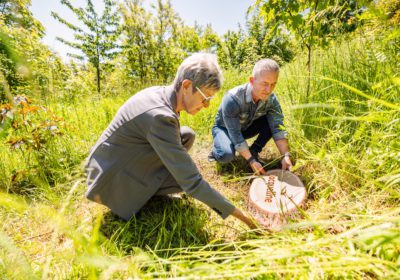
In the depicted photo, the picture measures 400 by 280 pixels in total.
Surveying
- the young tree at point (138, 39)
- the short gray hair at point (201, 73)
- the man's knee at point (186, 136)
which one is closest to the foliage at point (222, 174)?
the man's knee at point (186, 136)

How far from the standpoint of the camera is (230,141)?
2416mm

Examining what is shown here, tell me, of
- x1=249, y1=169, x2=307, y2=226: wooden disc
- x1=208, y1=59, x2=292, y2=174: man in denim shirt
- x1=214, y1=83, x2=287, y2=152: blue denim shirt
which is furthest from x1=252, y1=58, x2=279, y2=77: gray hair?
x1=249, y1=169, x2=307, y2=226: wooden disc

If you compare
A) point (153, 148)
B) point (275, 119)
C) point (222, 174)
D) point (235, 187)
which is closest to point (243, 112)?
point (275, 119)

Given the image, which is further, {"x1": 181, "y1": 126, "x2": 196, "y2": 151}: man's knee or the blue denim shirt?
the blue denim shirt

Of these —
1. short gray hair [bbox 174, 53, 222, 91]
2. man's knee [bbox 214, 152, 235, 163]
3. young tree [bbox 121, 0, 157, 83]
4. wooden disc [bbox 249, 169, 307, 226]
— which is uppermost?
young tree [bbox 121, 0, 157, 83]

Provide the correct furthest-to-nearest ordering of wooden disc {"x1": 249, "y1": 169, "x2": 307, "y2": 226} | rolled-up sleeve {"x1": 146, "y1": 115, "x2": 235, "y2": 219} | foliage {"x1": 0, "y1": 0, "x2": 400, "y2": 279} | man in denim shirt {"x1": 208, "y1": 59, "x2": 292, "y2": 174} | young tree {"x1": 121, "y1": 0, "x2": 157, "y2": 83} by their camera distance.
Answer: young tree {"x1": 121, "y1": 0, "x2": 157, "y2": 83} < man in denim shirt {"x1": 208, "y1": 59, "x2": 292, "y2": 174} < wooden disc {"x1": 249, "y1": 169, "x2": 307, "y2": 226} < rolled-up sleeve {"x1": 146, "y1": 115, "x2": 235, "y2": 219} < foliage {"x1": 0, "y1": 0, "x2": 400, "y2": 279}

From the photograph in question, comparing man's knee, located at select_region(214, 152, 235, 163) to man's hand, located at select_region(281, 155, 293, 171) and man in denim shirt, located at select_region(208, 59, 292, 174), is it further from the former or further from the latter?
man's hand, located at select_region(281, 155, 293, 171)

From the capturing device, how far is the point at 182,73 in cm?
142

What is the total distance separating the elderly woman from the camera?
1274 mm

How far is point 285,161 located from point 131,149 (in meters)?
1.28

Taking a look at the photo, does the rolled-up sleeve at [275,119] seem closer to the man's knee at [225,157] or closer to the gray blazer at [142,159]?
the man's knee at [225,157]

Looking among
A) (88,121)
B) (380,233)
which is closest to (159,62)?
(88,121)

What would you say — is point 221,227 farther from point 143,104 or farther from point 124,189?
point 143,104

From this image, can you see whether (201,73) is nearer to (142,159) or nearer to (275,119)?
(142,159)
